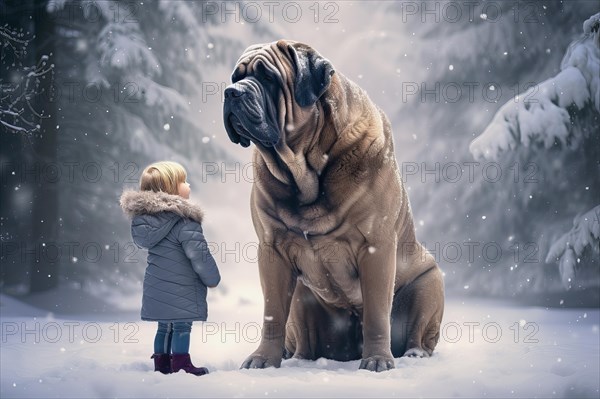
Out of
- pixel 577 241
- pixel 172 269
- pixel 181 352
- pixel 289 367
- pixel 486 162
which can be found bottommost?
pixel 289 367

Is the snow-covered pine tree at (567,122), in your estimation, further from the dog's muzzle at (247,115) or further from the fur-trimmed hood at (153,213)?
the fur-trimmed hood at (153,213)

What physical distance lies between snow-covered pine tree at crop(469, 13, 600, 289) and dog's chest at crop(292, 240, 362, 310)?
13.0 ft

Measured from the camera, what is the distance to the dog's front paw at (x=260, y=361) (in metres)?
4.17

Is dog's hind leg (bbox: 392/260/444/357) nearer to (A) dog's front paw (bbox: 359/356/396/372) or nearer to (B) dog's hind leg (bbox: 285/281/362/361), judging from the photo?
(B) dog's hind leg (bbox: 285/281/362/361)

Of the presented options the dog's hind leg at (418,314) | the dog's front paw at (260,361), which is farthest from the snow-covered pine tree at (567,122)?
the dog's front paw at (260,361)

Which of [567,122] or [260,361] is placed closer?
[260,361]

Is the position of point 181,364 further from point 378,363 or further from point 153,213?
point 378,363

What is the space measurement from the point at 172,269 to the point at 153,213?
12.4 inches

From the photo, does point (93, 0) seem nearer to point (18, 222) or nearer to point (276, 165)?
point (18, 222)

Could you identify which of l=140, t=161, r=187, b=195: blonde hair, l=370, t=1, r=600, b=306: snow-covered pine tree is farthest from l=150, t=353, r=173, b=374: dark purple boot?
l=370, t=1, r=600, b=306: snow-covered pine tree

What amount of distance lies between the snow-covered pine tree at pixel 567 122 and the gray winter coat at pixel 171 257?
4632 mm

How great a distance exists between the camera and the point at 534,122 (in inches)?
304

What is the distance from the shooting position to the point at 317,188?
416cm

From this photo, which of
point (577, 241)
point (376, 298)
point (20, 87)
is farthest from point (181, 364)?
point (20, 87)
